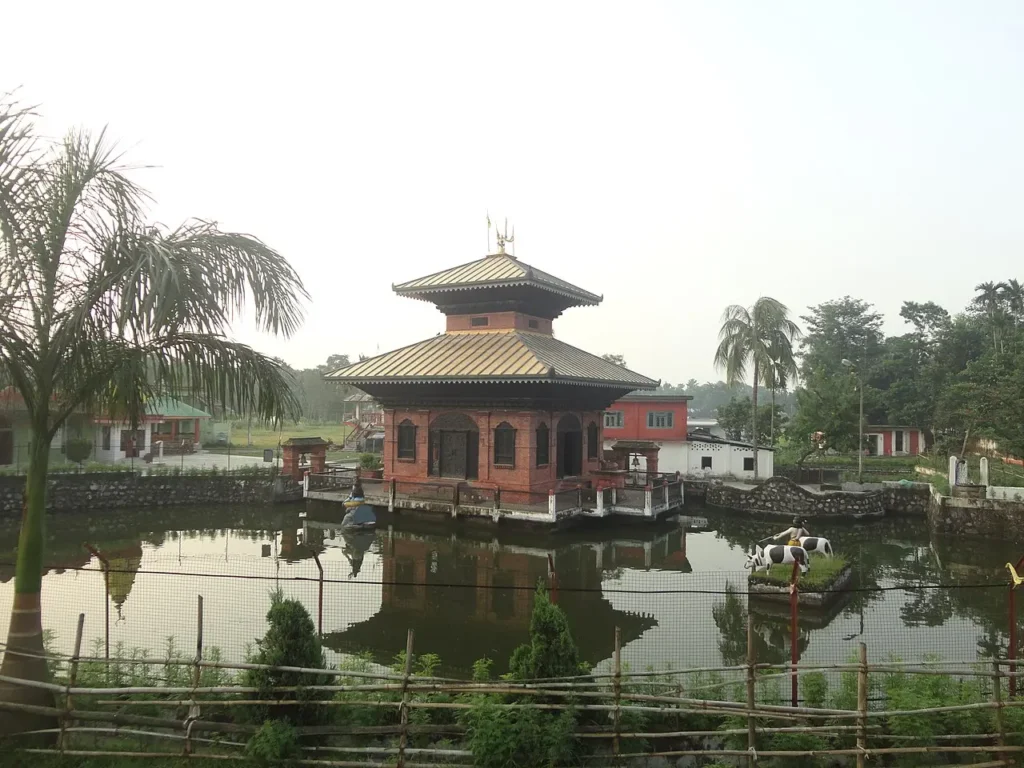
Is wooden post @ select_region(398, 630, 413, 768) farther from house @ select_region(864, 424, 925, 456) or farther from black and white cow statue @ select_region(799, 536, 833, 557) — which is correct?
house @ select_region(864, 424, 925, 456)

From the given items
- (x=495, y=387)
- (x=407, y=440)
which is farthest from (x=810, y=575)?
(x=407, y=440)

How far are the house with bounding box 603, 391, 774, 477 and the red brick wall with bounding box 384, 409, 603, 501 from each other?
340 inches

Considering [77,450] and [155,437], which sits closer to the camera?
[77,450]

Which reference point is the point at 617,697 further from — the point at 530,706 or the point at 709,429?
the point at 709,429

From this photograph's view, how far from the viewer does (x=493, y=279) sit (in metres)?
25.0

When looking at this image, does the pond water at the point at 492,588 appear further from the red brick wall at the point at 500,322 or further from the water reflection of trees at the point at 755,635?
the red brick wall at the point at 500,322

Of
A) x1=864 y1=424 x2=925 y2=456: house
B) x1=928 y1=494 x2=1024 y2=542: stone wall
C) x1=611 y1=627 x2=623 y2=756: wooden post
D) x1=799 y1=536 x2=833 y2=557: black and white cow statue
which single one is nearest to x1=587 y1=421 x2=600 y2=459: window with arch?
x1=799 y1=536 x2=833 y2=557: black and white cow statue

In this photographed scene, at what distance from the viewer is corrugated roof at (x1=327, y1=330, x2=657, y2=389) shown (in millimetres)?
22203

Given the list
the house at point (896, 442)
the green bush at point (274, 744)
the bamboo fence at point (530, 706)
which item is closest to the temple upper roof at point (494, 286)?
the bamboo fence at point (530, 706)

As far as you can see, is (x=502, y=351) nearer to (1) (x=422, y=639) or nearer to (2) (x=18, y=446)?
(1) (x=422, y=639)

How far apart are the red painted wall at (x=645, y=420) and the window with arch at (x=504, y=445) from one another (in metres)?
13.5

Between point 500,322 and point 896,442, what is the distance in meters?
33.7

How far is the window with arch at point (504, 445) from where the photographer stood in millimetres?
23297

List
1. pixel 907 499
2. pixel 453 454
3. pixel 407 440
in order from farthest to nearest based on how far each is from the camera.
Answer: pixel 907 499, pixel 407 440, pixel 453 454
